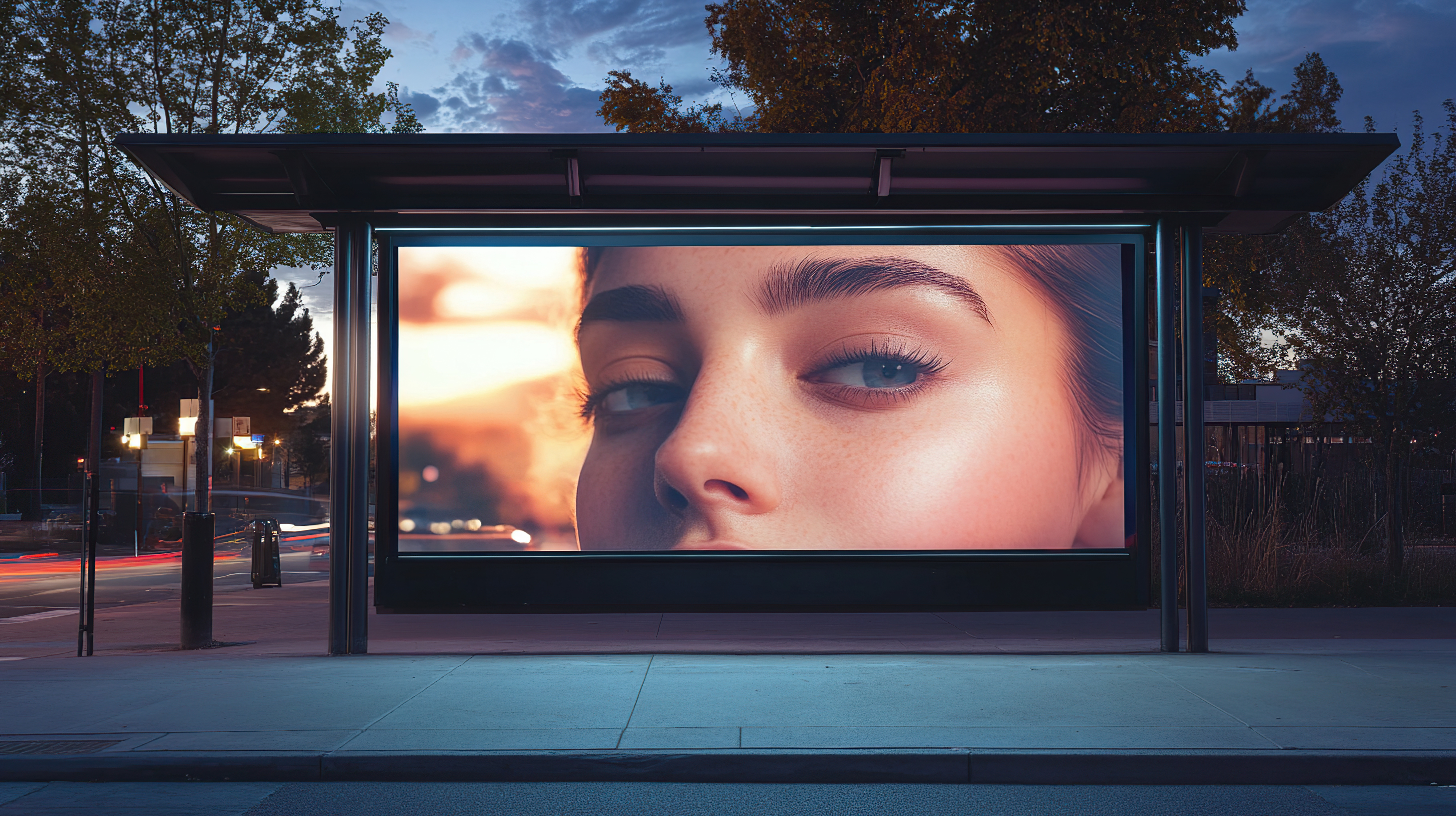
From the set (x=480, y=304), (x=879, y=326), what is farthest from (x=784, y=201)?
(x=480, y=304)

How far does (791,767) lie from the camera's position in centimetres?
541

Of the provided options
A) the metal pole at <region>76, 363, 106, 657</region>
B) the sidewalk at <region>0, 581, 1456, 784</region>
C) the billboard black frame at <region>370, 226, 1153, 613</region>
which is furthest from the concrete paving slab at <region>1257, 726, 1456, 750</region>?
the metal pole at <region>76, 363, 106, 657</region>

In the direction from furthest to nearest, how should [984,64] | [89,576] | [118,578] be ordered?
[118,578]
[984,64]
[89,576]

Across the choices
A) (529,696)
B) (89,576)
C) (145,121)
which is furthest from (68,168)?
(529,696)

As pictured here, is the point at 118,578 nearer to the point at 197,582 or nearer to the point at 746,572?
the point at 197,582

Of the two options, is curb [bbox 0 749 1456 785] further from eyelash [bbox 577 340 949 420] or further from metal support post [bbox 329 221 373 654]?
eyelash [bbox 577 340 949 420]

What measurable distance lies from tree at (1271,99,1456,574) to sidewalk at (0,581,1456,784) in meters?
3.81

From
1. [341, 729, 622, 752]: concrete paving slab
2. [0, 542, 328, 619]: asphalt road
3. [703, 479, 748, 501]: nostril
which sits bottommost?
[0, 542, 328, 619]: asphalt road

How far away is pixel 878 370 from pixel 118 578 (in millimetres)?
16333

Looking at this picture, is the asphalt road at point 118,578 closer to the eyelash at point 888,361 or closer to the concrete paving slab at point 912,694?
the concrete paving slab at point 912,694

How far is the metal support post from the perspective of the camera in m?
8.31

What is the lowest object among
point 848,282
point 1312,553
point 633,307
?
point 1312,553

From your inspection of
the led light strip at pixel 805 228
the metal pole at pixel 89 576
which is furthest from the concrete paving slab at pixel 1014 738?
the metal pole at pixel 89 576

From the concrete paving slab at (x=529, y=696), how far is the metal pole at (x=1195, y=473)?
14.7 ft
